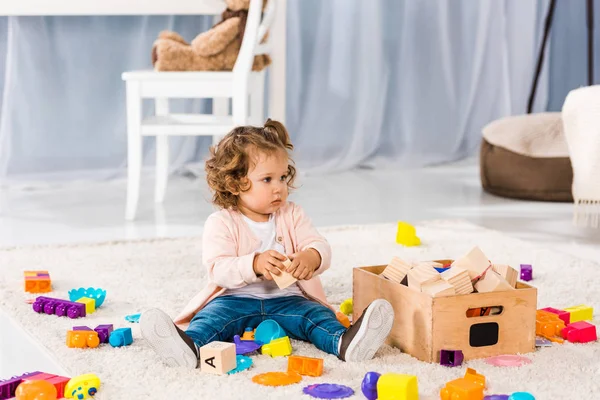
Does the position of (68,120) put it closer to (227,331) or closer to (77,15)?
(77,15)

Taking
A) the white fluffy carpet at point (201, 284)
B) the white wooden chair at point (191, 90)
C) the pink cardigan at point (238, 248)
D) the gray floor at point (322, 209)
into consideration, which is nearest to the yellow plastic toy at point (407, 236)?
the white fluffy carpet at point (201, 284)

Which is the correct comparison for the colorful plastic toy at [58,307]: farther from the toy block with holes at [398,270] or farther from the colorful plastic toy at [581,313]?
the colorful plastic toy at [581,313]

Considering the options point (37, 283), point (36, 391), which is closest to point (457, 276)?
point (36, 391)

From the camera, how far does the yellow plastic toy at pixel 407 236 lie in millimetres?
2445

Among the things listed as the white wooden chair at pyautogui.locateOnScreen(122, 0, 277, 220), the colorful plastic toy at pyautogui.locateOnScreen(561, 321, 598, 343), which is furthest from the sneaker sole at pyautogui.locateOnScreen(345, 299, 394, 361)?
the white wooden chair at pyautogui.locateOnScreen(122, 0, 277, 220)

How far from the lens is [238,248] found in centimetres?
168

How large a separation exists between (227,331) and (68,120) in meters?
2.18

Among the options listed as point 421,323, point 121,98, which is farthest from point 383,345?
point 121,98

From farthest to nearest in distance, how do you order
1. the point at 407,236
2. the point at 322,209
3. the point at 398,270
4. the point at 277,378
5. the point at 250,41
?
the point at 322,209, the point at 250,41, the point at 407,236, the point at 398,270, the point at 277,378

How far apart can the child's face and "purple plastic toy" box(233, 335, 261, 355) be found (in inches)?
10.0

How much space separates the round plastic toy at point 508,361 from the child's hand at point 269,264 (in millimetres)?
382

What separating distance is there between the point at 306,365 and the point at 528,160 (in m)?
1.98

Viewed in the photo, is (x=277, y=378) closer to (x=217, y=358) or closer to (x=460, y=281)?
(x=217, y=358)

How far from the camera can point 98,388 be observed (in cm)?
136
